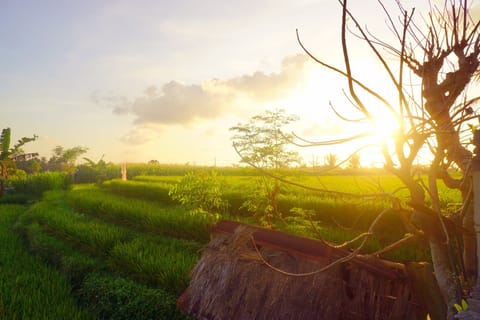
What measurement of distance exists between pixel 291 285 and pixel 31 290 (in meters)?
5.23

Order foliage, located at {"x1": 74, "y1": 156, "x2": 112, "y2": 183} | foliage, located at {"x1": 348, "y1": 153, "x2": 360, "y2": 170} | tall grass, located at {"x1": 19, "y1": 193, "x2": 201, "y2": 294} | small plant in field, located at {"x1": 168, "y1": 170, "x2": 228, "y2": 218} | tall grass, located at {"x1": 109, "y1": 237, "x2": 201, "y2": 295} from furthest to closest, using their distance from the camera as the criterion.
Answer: foliage, located at {"x1": 74, "y1": 156, "x2": 112, "y2": 183} → small plant in field, located at {"x1": 168, "y1": 170, "x2": 228, "y2": 218} → tall grass, located at {"x1": 19, "y1": 193, "x2": 201, "y2": 294} → tall grass, located at {"x1": 109, "y1": 237, "x2": 201, "y2": 295} → foliage, located at {"x1": 348, "y1": 153, "x2": 360, "y2": 170}

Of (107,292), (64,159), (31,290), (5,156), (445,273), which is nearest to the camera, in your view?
(445,273)

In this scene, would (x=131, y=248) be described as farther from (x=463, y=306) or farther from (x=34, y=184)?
(x=34, y=184)

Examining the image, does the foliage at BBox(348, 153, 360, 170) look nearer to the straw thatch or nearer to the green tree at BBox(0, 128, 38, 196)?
the straw thatch

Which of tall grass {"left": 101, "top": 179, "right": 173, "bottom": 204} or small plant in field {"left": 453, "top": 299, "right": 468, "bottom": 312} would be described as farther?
tall grass {"left": 101, "top": 179, "right": 173, "bottom": 204}

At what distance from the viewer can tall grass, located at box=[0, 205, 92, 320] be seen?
237 inches

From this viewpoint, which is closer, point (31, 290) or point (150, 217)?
point (31, 290)

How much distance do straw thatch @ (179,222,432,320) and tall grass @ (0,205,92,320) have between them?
8.49 ft

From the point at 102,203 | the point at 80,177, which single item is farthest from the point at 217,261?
the point at 80,177

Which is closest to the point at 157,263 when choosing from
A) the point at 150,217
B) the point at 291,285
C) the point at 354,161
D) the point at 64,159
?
the point at 291,285

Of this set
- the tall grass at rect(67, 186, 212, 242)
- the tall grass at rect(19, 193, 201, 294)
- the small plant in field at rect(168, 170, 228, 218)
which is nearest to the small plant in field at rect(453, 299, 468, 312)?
the tall grass at rect(19, 193, 201, 294)

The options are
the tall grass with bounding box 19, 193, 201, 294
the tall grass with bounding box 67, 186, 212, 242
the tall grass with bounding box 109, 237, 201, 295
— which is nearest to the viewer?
the tall grass with bounding box 109, 237, 201, 295

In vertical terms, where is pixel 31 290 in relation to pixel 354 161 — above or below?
below

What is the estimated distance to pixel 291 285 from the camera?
3.99 metres
